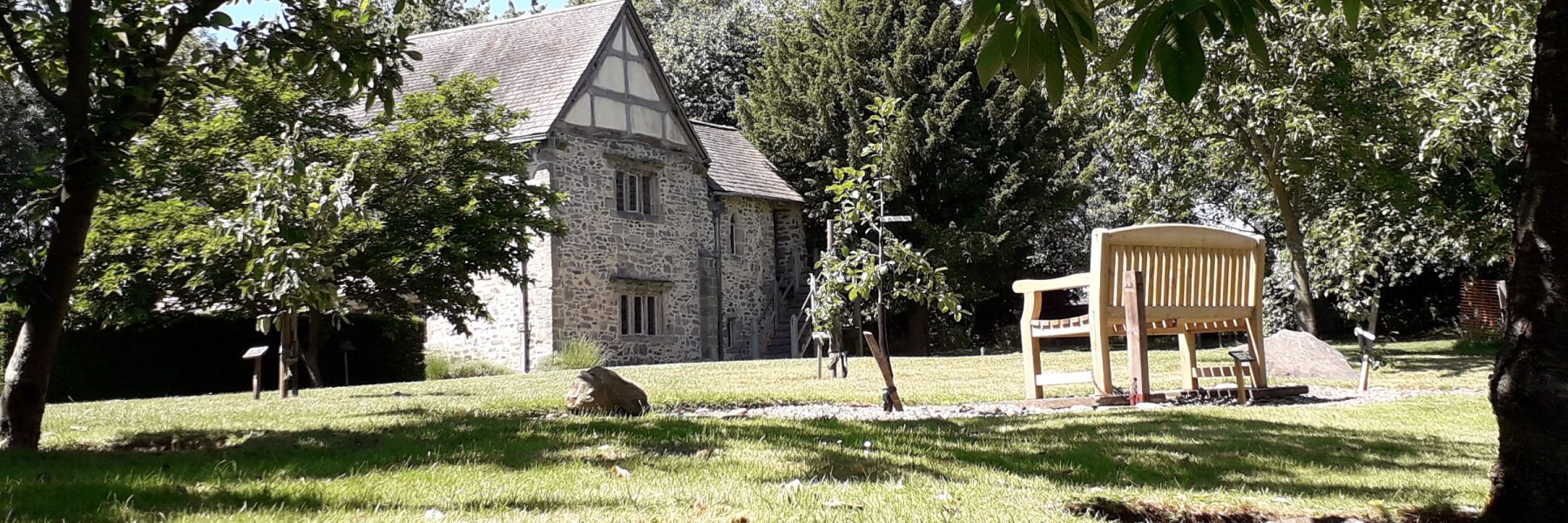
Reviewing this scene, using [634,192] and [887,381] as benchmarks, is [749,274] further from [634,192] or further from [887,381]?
[887,381]

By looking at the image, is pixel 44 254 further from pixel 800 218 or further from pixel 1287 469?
pixel 800 218

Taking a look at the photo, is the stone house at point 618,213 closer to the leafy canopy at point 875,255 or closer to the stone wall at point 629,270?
the stone wall at point 629,270

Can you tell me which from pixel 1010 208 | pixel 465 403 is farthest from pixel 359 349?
pixel 1010 208

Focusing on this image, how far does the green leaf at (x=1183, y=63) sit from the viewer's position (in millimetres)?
2318

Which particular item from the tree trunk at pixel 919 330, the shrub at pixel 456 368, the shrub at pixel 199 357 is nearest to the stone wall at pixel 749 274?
the tree trunk at pixel 919 330

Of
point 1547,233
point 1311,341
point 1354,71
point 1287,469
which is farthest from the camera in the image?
point 1354,71

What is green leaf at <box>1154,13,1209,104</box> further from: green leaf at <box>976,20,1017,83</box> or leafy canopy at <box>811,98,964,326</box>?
leafy canopy at <box>811,98,964,326</box>

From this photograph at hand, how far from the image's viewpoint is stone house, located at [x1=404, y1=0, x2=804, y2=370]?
23.5m

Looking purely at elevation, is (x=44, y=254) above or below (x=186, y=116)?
below

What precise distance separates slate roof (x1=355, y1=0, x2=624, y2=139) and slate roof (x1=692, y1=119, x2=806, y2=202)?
13.3ft

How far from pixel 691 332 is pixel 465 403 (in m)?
17.2

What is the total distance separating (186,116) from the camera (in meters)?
14.0

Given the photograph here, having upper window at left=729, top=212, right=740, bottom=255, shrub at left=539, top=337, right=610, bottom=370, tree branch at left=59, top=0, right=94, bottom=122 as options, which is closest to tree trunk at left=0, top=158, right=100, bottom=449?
tree branch at left=59, top=0, right=94, bottom=122

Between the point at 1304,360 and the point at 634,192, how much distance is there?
52.0 feet
